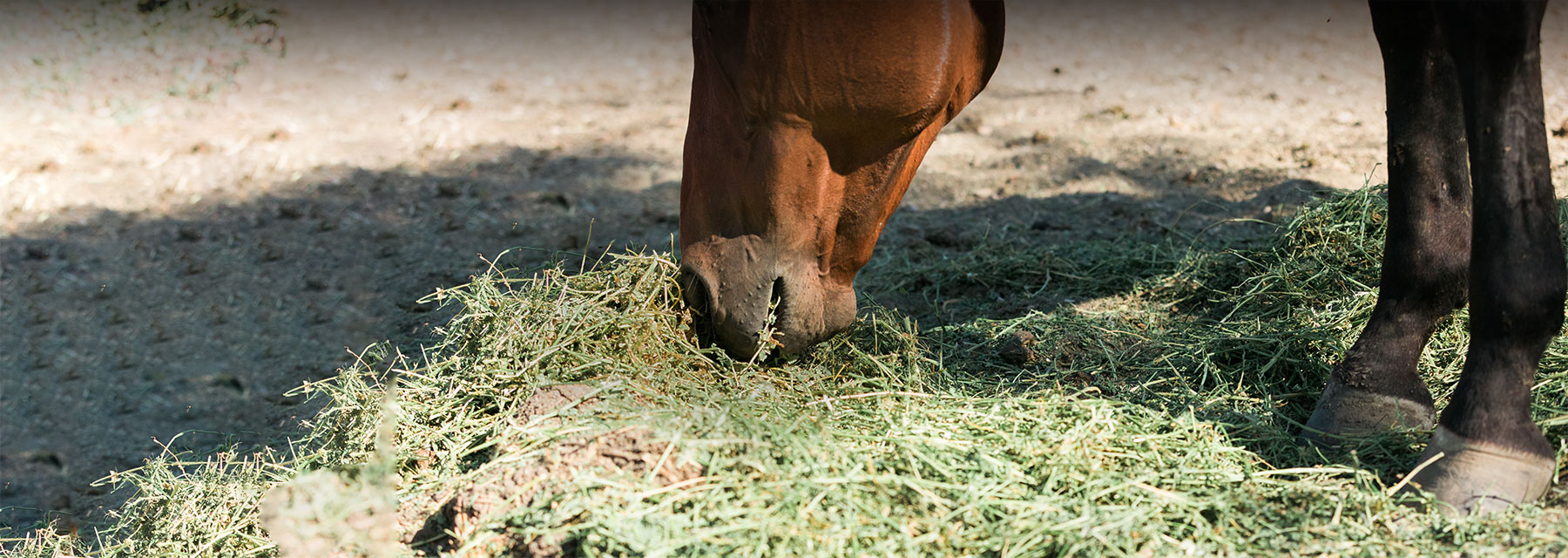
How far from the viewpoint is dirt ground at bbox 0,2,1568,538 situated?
3873 millimetres

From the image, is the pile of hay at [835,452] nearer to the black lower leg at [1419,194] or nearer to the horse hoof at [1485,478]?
the horse hoof at [1485,478]

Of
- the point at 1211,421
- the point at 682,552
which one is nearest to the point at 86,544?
the point at 682,552

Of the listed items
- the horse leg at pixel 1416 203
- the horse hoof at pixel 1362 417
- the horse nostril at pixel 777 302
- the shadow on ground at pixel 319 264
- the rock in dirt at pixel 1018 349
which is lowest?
the shadow on ground at pixel 319 264

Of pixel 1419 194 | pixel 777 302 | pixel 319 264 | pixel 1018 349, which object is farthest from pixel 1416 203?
pixel 319 264

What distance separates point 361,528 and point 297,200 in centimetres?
376

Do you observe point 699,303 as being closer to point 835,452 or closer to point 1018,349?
point 835,452

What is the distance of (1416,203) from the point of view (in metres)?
2.57

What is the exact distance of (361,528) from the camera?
1.97 m

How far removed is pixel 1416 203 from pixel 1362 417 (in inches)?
20.1

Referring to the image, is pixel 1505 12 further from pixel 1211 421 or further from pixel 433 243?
pixel 433 243

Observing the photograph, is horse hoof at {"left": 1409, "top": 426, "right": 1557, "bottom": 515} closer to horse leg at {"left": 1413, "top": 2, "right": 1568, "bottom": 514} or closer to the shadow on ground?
horse leg at {"left": 1413, "top": 2, "right": 1568, "bottom": 514}

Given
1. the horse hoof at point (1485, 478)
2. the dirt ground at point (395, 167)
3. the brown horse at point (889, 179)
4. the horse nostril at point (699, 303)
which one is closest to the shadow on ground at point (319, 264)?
the dirt ground at point (395, 167)

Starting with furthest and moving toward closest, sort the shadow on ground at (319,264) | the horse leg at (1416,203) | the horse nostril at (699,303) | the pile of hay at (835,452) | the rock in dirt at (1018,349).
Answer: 1. the shadow on ground at (319,264)
2. the rock in dirt at (1018,349)
3. the horse leg at (1416,203)
4. the horse nostril at (699,303)
5. the pile of hay at (835,452)

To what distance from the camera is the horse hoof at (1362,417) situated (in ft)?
7.79
